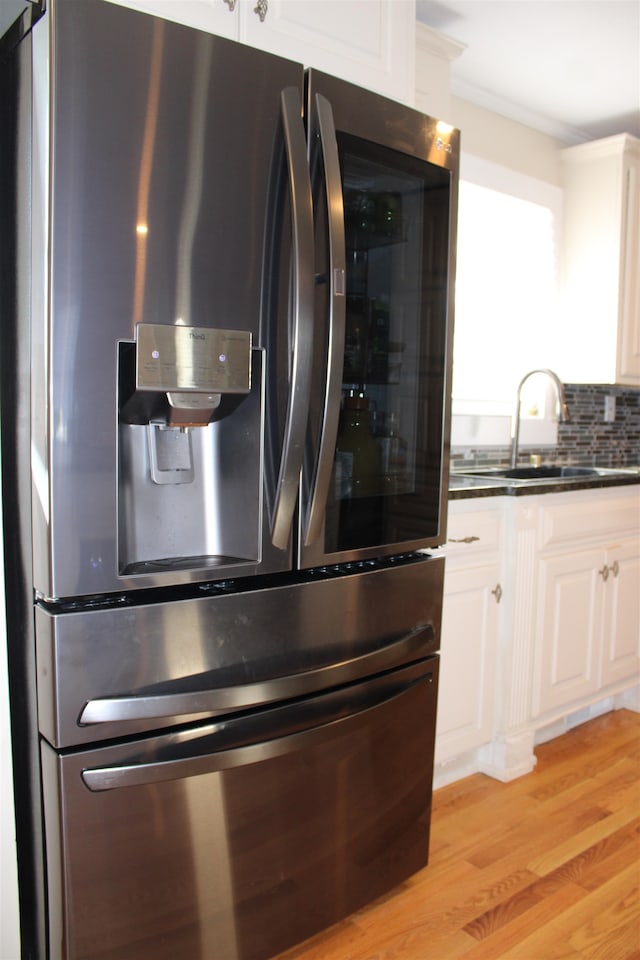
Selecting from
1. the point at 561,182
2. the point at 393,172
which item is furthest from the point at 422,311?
the point at 561,182

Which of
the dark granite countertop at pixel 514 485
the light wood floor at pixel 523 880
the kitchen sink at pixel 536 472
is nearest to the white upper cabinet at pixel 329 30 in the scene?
the dark granite countertop at pixel 514 485

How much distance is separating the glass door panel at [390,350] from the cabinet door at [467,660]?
22.7 inches

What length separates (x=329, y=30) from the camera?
162cm

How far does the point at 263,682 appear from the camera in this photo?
4.49 ft

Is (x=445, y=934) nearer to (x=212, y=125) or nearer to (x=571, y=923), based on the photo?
(x=571, y=923)

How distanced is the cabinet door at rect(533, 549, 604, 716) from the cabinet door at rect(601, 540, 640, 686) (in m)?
0.06

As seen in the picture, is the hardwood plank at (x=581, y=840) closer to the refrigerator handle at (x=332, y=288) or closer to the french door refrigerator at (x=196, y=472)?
the french door refrigerator at (x=196, y=472)

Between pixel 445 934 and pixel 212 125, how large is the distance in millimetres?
1682

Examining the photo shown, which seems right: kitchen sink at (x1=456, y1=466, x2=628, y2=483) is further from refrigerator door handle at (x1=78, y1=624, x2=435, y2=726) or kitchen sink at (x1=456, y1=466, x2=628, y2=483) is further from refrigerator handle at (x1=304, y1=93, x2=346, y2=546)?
refrigerator handle at (x1=304, y1=93, x2=346, y2=546)

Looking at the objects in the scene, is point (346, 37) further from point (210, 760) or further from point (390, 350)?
point (210, 760)

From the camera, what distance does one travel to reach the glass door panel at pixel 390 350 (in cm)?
149

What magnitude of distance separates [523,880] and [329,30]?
2.00 meters

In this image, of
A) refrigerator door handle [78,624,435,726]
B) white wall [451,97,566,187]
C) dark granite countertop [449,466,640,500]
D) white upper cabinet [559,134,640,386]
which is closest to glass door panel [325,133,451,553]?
refrigerator door handle [78,624,435,726]

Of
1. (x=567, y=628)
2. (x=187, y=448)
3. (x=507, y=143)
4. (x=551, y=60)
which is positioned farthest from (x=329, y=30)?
(x=567, y=628)
